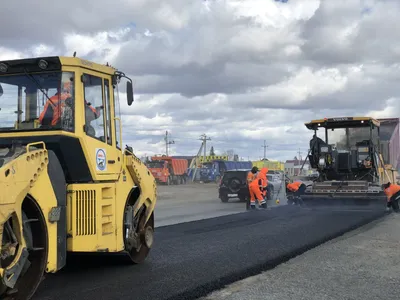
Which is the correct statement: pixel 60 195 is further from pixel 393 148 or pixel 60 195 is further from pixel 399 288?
pixel 393 148

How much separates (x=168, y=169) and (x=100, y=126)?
1535 inches

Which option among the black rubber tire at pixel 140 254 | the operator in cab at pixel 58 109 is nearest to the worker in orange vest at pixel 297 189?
the black rubber tire at pixel 140 254

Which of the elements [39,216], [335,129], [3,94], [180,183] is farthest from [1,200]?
[180,183]

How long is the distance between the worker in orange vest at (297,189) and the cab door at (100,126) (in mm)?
10108

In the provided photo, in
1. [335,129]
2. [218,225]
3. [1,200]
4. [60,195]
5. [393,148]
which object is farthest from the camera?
[393,148]

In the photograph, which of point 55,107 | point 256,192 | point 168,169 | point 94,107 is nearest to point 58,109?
point 55,107

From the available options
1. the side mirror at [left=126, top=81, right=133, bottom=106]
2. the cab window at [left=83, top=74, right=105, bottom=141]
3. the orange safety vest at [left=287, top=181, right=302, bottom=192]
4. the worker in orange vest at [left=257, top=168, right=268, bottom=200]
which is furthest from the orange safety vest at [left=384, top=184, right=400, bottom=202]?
the cab window at [left=83, top=74, right=105, bottom=141]

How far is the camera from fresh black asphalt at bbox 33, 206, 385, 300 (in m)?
5.51

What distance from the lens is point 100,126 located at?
617cm

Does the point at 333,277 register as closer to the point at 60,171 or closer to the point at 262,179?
the point at 60,171

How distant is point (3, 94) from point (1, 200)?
7.21ft

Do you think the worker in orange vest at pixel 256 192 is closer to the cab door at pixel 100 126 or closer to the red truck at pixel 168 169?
the cab door at pixel 100 126

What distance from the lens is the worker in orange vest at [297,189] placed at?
15.8 meters

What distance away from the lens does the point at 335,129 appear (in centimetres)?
1617
